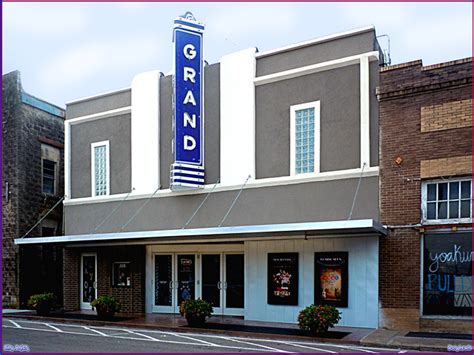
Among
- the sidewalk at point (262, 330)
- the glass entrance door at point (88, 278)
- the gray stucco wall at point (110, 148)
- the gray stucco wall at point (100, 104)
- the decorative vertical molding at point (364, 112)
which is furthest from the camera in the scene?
the glass entrance door at point (88, 278)

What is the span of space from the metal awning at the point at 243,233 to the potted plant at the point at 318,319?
1989mm

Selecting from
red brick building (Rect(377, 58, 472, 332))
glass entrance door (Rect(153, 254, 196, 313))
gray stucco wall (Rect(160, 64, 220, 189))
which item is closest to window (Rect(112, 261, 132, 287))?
glass entrance door (Rect(153, 254, 196, 313))

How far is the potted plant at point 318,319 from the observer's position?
1273cm

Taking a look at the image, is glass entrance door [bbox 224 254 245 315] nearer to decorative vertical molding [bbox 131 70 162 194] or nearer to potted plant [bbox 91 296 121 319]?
potted plant [bbox 91 296 121 319]

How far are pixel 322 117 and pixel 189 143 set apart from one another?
435cm

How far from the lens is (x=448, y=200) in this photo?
13.5m

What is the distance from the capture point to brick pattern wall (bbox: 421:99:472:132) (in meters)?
13.2

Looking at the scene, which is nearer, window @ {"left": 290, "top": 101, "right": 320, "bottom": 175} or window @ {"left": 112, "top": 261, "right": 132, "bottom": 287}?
window @ {"left": 290, "top": 101, "right": 320, "bottom": 175}

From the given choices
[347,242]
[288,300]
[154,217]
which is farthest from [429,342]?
[154,217]

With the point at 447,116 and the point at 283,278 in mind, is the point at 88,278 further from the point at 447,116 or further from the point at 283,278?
the point at 447,116

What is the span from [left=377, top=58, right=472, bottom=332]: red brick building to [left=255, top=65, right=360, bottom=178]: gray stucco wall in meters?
0.97

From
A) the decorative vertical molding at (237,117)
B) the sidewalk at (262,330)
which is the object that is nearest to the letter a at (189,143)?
the decorative vertical molding at (237,117)

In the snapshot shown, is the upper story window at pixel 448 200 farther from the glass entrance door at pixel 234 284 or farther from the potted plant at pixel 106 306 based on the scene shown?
the potted plant at pixel 106 306

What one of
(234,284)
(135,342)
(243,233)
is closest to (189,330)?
(135,342)
